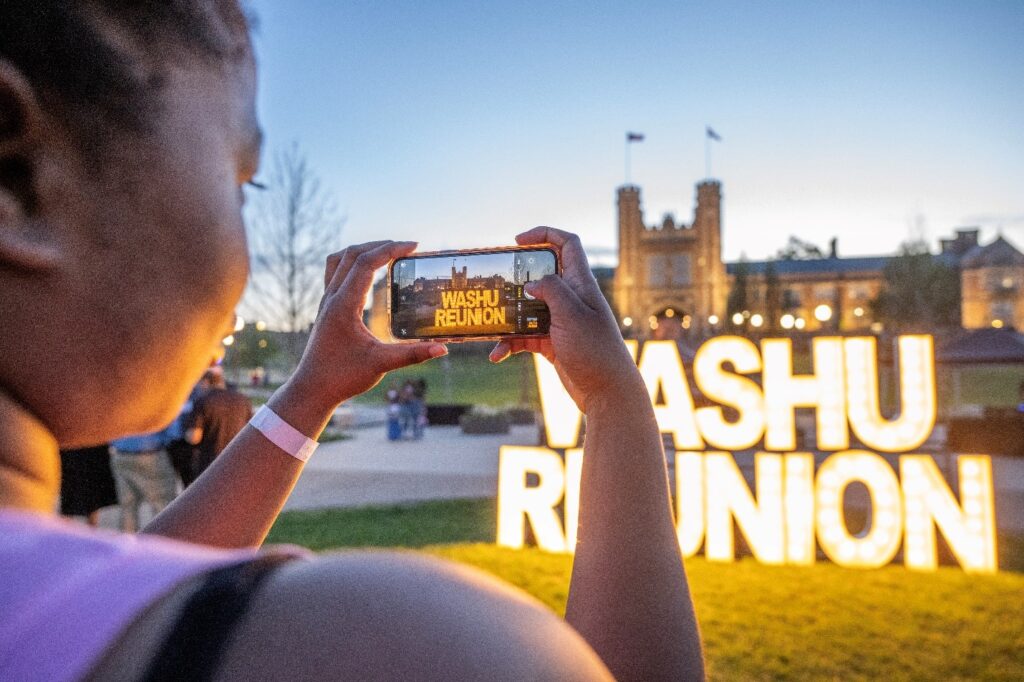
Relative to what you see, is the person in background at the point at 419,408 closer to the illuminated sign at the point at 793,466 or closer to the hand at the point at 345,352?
the illuminated sign at the point at 793,466

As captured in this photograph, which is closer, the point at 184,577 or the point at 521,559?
the point at 184,577

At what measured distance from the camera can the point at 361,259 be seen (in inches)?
57.9

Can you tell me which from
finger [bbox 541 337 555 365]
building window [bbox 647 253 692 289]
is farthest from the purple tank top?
building window [bbox 647 253 692 289]

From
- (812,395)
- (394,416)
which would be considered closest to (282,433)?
(812,395)

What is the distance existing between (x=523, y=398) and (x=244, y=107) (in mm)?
24554

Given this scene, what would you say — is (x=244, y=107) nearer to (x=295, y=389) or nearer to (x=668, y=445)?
(x=295, y=389)

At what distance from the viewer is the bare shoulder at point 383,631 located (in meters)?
0.40

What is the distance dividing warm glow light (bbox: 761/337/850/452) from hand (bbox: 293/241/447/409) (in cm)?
667

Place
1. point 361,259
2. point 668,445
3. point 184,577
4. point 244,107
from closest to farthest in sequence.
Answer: point 184,577, point 244,107, point 361,259, point 668,445

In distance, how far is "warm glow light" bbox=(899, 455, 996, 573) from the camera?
6746 mm

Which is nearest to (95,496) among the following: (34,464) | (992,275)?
(34,464)

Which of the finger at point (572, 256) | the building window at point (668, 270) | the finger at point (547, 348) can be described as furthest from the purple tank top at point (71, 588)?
the building window at point (668, 270)

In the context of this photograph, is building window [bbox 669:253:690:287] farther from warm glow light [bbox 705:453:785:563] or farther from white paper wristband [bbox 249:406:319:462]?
white paper wristband [bbox 249:406:319:462]

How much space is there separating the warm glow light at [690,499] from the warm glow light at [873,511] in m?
1.19
